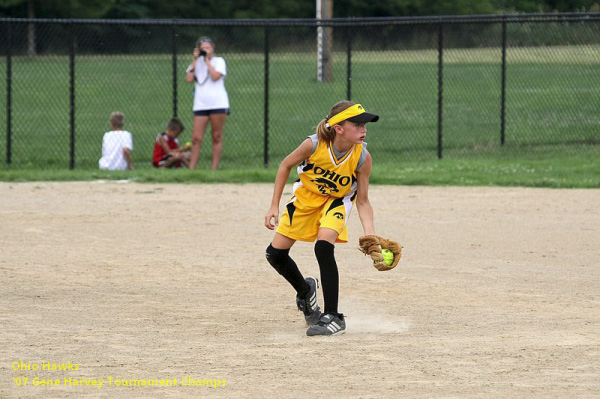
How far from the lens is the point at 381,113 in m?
23.1

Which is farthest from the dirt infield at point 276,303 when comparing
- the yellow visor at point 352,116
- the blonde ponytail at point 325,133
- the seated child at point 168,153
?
the seated child at point 168,153

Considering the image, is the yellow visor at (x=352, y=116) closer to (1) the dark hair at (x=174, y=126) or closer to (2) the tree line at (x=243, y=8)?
(1) the dark hair at (x=174, y=126)

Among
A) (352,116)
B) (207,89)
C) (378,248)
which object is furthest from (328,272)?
(207,89)

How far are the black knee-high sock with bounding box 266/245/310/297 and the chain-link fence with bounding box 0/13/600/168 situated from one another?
8.00 m

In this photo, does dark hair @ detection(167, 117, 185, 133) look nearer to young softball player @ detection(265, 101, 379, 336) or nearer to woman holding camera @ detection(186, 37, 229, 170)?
woman holding camera @ detection(186, 37, 229, 170)

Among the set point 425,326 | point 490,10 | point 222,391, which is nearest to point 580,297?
point 425,326

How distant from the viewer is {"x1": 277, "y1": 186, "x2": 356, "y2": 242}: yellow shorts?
Answer: 6.68 meters

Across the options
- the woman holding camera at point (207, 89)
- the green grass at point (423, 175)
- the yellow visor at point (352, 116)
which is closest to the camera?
the yellow visor at point (352, 116)

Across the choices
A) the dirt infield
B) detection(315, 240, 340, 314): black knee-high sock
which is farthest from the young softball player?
the dirt infield

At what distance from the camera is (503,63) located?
1645 centimetres

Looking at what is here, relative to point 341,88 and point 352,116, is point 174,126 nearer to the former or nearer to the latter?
point 352,116

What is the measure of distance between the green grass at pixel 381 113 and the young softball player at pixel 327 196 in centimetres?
714

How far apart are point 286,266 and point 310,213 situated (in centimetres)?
40

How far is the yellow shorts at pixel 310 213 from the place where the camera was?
6.68m
